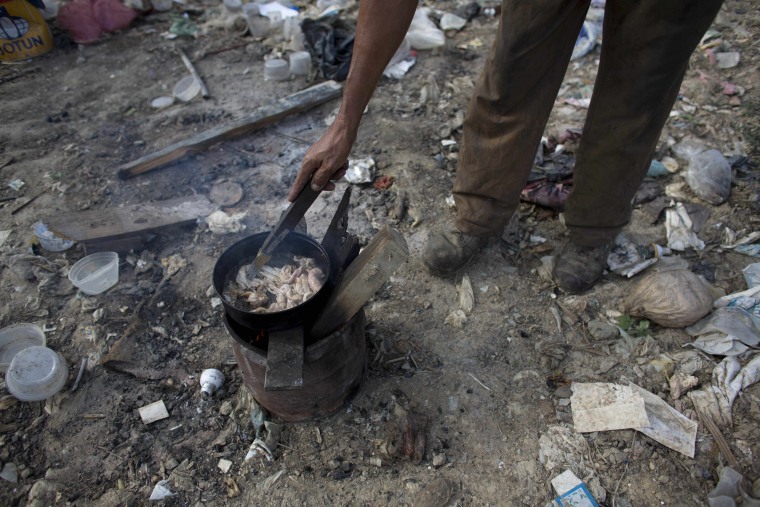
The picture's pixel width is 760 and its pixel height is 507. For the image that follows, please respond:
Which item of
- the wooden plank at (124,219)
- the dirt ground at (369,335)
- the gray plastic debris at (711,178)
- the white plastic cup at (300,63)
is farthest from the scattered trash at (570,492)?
the white plastic cup at (300,63)

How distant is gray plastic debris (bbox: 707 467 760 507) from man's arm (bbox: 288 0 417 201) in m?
2.40

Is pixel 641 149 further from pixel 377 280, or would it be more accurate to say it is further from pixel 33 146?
pixel 33 146

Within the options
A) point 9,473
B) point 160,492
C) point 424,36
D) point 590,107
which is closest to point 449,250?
point 590,107

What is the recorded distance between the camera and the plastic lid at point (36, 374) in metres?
2.67

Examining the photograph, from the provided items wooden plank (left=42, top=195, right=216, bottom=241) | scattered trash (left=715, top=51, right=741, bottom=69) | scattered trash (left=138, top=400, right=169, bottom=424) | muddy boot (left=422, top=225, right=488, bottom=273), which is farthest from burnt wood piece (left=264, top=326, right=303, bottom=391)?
scattered trash (left=715, top=51, right=741, bottom=69)

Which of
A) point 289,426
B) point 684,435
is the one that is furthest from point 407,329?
point 684,435

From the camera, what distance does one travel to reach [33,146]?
4617 mm

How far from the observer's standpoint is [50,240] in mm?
3559

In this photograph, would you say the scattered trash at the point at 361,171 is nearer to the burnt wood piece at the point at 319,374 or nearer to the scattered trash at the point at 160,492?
the burnt wood piece at the point at 319,374

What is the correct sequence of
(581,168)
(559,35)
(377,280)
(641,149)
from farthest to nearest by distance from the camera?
(581,168) < (641,149) < (559,35) < (377,280)

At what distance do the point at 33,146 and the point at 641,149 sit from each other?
5386mm

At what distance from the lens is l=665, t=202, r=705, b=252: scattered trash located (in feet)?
11.3

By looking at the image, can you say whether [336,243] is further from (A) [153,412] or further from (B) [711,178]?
(B) [711,178]

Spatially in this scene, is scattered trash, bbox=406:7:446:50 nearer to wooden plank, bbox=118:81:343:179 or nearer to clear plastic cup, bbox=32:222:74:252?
wooden plank, bbox=118:81:343:179
